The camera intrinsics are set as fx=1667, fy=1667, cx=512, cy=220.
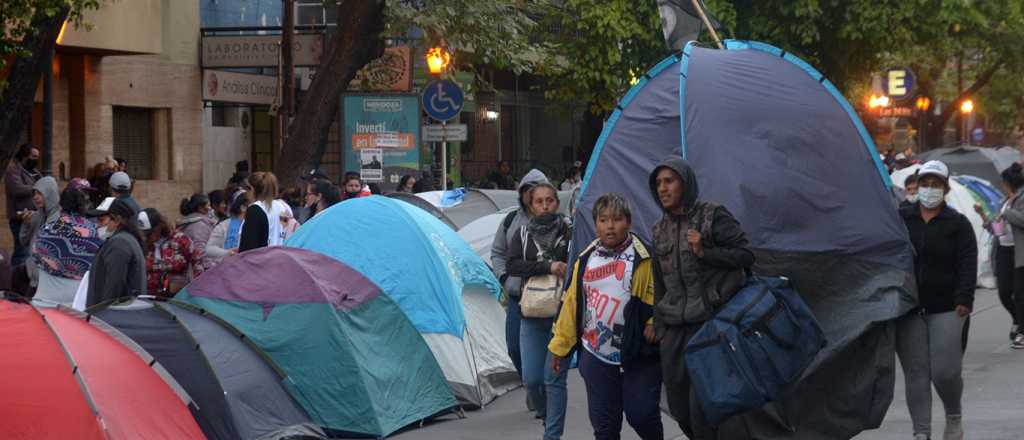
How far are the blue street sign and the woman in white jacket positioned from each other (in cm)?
706

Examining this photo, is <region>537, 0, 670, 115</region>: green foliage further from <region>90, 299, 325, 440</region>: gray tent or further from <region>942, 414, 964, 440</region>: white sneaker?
<region>942, 414, 964, 440</region>: white sneaker

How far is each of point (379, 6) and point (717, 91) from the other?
10365 millimetres

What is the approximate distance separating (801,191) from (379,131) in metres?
12.1

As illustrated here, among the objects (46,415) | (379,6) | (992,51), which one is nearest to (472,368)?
(46,415)

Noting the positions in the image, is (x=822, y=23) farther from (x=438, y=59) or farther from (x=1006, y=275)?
(x=1006, y=275)

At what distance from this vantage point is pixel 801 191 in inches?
373

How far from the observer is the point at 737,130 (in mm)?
9719

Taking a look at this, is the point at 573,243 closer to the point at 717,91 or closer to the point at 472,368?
the point at 717,91

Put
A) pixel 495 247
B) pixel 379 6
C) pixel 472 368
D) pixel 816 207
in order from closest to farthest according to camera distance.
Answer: pixel 816 207, pixel 495 247, pixel 472 368, pixel 379 6

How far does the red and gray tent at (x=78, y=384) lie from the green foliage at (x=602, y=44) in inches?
727

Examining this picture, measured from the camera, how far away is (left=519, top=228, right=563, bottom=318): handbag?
1047cm

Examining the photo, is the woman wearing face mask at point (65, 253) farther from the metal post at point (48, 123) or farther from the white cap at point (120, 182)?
the metal post at point (48, 123)

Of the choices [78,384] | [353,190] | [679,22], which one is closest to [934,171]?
[679,22]

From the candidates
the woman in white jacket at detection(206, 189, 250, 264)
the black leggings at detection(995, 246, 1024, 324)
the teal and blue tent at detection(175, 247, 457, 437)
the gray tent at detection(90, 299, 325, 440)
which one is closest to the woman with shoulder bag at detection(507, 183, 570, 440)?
the teal and blue tent at detection(175, 247, 457, 437)
